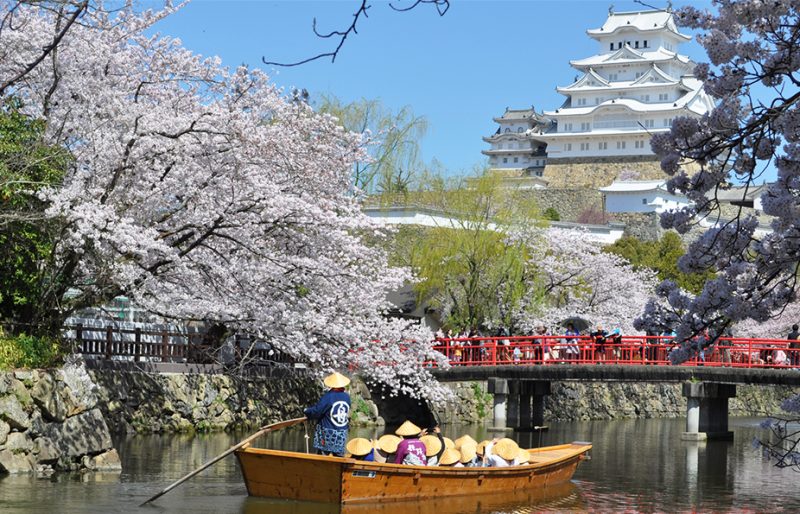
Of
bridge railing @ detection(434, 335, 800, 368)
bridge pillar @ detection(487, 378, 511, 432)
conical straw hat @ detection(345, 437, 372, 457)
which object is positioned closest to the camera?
conical straw hat @ detection(345, 437, 372, 457)

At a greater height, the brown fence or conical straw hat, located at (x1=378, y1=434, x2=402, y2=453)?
the brown fence

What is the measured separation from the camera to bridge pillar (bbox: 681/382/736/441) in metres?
29.8

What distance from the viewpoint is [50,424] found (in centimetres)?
1672

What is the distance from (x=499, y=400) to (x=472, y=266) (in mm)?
4952

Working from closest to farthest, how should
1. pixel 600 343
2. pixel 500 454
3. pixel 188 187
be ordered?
pixel 500 454 < pixel 188 187 < pixel 600 343

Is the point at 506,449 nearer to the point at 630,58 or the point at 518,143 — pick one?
the point at 630,58

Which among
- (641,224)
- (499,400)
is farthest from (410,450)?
(641,224)

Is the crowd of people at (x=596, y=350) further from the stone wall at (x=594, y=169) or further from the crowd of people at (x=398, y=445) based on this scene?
the stone wall at (x=594, y=169)

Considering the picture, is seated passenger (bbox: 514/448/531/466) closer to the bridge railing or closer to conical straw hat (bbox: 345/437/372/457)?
conical straw hat (bbox: 345/437/372/457)

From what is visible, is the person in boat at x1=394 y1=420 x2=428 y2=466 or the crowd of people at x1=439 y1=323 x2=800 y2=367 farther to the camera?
the crowd of people at x1=439 y1=323 x2=800 y2=367

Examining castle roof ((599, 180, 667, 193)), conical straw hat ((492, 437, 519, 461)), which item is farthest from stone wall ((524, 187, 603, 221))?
conical straw hat ((492, 437, 519, 461))

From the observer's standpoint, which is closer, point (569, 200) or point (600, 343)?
point (600, 343)

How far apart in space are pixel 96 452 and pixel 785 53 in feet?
42.8

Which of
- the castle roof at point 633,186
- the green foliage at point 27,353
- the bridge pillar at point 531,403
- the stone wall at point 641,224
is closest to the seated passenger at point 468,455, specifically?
the green foliage at point 27,353
